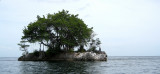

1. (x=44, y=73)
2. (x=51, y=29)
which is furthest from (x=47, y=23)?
(x=44, y=73)

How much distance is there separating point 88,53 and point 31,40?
62.2ft

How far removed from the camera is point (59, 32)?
3036 inches

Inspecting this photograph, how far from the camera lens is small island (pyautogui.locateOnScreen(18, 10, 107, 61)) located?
2987 inches

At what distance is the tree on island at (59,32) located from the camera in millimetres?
76188

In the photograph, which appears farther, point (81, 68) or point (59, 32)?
point (59, 32)

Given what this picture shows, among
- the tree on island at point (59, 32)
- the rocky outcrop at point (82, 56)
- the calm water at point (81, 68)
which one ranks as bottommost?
the calm water at point (81, 68)

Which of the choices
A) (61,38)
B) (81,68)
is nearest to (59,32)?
(61,38)

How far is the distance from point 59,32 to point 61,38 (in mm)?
2086

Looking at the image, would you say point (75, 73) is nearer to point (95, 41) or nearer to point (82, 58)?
point (82, 58)

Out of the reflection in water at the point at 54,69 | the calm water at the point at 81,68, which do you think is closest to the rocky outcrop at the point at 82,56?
the calm water at the point at 81,68

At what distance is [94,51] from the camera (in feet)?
266

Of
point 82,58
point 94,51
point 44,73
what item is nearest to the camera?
point 44,73

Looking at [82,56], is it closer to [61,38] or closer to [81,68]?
[61,38]

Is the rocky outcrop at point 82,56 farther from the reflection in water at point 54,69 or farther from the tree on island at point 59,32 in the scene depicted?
the reflection in water at point 54,69
